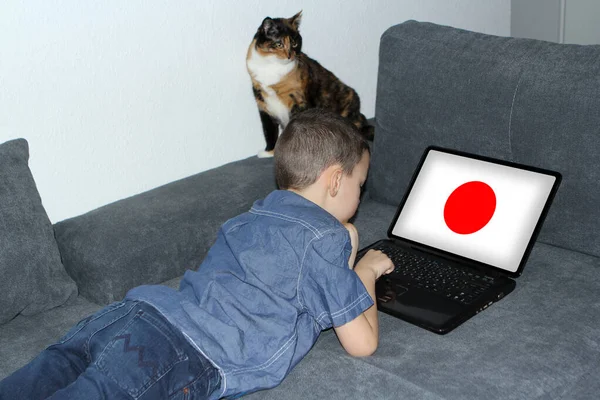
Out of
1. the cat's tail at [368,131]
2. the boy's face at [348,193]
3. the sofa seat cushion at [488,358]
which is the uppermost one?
the boy's face at [348,193]

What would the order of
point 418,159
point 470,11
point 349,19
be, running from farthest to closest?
point 470,11 < point 349,19 < point 418,159

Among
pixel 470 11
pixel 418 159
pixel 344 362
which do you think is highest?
pixel 470 11

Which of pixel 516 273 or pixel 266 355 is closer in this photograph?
pixel 266 355

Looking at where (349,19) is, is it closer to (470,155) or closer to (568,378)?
(470,155)

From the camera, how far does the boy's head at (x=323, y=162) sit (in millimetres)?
1442

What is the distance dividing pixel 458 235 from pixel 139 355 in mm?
799

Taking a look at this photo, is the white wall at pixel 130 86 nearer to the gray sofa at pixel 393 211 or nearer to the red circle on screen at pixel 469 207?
the gray sofa at pixel 393 211

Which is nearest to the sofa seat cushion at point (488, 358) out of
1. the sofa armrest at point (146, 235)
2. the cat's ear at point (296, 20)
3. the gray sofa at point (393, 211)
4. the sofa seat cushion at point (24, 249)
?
the gray sofa at point (393, 211)

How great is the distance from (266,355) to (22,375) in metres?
0.42

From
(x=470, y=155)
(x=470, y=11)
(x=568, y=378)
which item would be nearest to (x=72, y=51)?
(x=470, y=155)

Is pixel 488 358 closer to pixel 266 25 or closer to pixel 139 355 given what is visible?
pixel 139 355

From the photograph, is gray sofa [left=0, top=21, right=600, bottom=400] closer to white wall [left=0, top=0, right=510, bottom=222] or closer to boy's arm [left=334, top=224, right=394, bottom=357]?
boy's arm [left=334, top=224, right=394, bottom=357]

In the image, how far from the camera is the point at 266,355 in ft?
4.35

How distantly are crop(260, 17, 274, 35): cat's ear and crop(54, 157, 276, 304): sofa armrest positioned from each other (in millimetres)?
412
